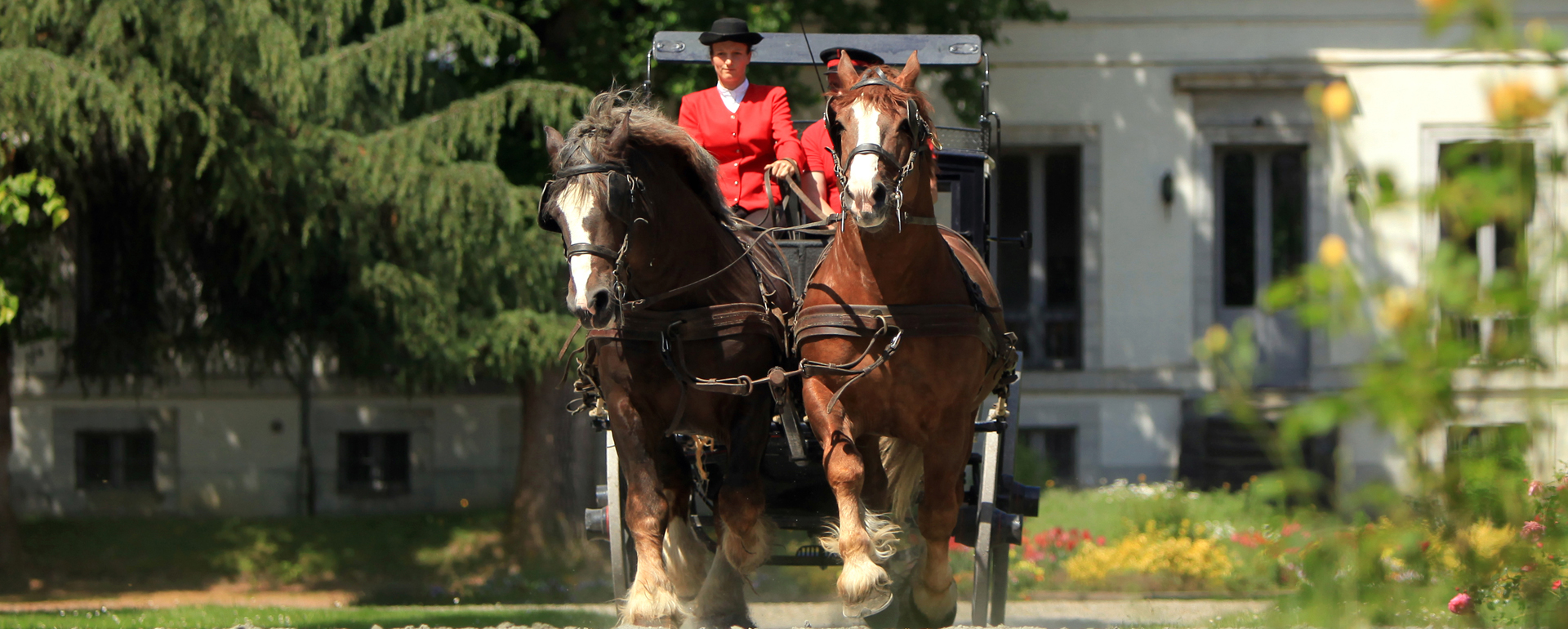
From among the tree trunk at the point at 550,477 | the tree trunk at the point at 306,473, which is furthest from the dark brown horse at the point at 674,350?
the tree trunk at the point at 306,473

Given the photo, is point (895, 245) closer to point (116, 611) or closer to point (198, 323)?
point (116, 611)

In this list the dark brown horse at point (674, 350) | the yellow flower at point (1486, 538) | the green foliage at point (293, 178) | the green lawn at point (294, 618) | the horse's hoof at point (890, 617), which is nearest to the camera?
the yellow flower at point (1486, 538)

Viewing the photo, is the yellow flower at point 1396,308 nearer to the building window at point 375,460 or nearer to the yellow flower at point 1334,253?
the yellow flower at point 1334,253

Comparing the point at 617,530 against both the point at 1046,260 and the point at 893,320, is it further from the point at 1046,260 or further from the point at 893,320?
the point at 1046,260

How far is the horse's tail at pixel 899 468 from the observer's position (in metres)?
5.60

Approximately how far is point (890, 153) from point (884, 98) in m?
0.22

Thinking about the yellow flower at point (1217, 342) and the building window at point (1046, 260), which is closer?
the yellow flower at point (1217, 342)

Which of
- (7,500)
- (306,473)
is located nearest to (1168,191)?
(306,473)

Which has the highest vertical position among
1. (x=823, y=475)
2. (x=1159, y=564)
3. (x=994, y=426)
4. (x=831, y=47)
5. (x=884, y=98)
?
(x=831, y=47)

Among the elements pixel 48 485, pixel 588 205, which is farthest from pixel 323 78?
pixel 48 485

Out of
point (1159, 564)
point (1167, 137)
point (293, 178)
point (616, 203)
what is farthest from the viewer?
point (1167, 137)

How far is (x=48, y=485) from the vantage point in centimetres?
1510

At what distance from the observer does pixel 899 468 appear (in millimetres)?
5617

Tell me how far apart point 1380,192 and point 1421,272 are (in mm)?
119
